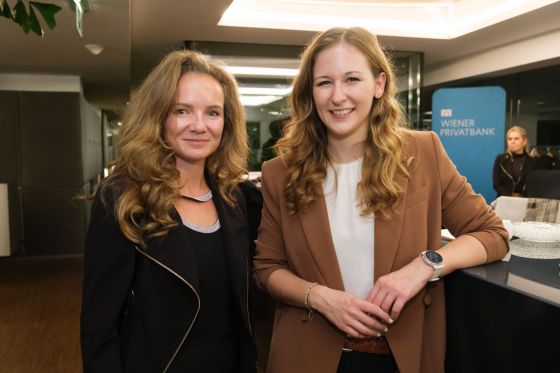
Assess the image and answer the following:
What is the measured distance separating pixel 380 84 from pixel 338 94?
6.7 inches

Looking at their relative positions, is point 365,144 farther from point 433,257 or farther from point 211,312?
point 211,312

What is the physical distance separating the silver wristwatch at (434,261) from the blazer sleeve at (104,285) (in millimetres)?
771

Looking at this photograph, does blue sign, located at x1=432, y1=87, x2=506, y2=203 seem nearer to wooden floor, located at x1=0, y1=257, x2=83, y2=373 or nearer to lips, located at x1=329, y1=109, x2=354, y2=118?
wooden floor, located at x1=0, y1=257, x2=83, y2=373

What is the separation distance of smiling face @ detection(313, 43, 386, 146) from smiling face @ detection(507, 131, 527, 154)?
5475 millimetres

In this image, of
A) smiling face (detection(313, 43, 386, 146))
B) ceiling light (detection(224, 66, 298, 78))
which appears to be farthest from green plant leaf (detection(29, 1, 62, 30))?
ceiling light (detection(224, 66, 298, 78))

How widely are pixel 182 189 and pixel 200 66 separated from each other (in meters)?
0.39

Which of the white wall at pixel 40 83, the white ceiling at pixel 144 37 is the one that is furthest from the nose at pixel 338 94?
the white wall at pixel 40 83

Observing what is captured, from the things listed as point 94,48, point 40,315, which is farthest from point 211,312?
point 94,48

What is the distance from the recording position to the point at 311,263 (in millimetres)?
1337

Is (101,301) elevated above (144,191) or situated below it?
below

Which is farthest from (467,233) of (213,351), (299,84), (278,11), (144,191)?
(278,11)

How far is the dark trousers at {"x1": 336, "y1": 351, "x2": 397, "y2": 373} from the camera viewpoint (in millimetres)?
1293

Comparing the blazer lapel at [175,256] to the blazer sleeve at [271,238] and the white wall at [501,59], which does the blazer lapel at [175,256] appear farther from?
the white wall at [501,59]

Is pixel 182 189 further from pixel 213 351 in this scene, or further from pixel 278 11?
pixel 278 11
